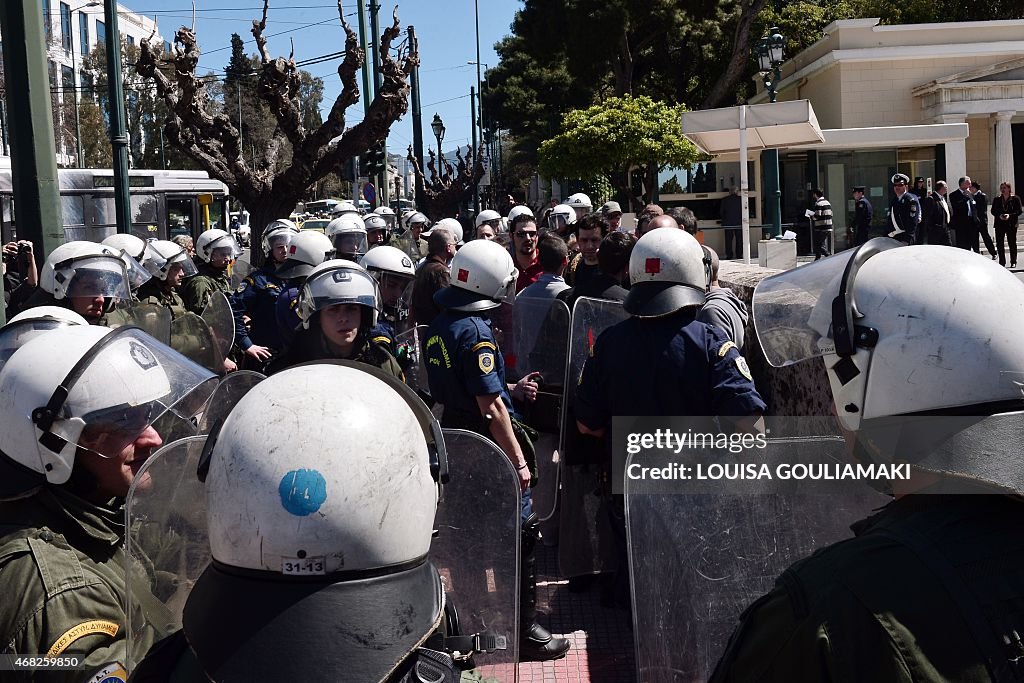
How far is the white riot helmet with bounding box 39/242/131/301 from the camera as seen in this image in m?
5.52

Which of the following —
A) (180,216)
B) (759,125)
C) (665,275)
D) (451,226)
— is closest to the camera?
(665,275)

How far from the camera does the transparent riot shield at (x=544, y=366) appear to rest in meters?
5.26

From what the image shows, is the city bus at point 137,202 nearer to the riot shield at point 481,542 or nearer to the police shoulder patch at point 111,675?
the riot shield at point 481,542

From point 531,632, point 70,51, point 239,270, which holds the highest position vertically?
point 70,51

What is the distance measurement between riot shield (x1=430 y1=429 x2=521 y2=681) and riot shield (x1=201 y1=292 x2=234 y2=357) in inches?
143

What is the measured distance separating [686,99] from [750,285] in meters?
36.2

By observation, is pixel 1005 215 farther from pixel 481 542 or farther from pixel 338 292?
pixel 481 542

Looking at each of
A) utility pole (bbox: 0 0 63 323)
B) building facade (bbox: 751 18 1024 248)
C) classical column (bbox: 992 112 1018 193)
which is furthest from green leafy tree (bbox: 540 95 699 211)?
utility pole (bbox: 0 0 63 323)

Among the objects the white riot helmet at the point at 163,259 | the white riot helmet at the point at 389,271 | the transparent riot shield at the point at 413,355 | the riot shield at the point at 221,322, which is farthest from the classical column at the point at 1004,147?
the riot shield at the point at 221,322

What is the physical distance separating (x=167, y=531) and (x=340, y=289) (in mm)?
2096

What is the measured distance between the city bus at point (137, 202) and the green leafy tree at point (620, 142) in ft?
30.6

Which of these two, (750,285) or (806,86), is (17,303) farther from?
(806,86)

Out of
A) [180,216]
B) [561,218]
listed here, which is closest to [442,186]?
[180,216]

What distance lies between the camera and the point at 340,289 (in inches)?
172
